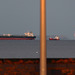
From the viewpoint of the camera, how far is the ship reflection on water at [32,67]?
29.0ft

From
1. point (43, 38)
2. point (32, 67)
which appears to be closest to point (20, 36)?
point (32, 67)

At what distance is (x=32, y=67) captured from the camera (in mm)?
8930

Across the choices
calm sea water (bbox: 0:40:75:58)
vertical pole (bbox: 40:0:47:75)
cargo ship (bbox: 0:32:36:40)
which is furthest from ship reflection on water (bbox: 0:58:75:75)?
cargo ship (bbox: 0:32:36:40)

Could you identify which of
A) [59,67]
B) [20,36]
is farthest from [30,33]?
[59,67]

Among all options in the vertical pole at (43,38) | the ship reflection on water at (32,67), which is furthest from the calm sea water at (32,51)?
the vertical pole at (43,38)

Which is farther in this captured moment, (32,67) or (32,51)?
(32,51)

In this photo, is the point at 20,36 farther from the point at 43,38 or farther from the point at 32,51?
the point at 43,38

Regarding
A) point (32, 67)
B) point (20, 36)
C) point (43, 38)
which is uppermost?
point (43, 38)

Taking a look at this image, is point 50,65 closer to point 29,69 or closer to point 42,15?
point 29,69

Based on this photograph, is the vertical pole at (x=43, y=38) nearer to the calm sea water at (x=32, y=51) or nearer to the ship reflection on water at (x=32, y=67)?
the ship reflection on water at (x=32, y=67)

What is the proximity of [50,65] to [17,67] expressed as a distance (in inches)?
48.2

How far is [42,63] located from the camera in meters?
6.20

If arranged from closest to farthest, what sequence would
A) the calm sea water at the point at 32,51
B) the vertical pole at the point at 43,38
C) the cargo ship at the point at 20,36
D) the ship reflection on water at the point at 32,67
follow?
the vertical pole at the point at 43,38
the ship reflection on water at the point at 32,67
the calm sea water at the point at 32,51
the cargo ship at the point at 20,36

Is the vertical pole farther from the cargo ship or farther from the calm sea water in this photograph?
the cargo ship
